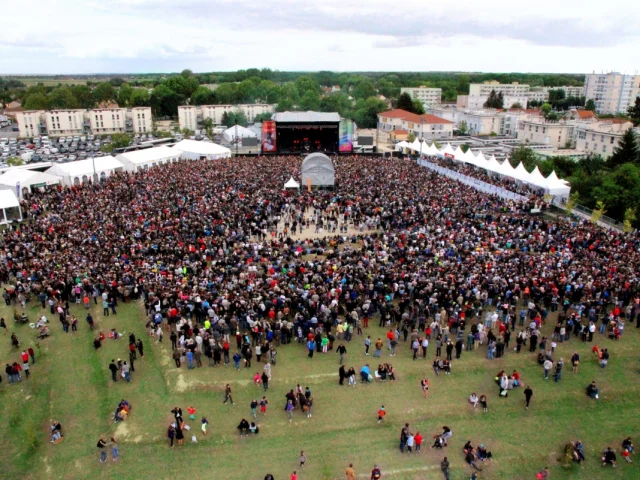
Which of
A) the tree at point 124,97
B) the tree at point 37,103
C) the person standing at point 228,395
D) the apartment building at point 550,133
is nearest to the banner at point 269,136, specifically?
the apartment building at point 550,133

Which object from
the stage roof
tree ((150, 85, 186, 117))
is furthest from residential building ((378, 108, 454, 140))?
tree ((150, 85, 186, 117))

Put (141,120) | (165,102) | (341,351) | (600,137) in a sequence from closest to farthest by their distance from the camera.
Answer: (341,351)
(600,137)
(141,120)
(165,102)

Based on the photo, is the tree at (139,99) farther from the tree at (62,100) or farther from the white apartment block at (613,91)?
the white apartment block at (613,91)

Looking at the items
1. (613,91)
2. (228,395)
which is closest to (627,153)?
(228,395)

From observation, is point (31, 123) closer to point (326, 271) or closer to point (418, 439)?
point (326, 271)

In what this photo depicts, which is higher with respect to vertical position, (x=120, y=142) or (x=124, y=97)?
(x=124, y=97)

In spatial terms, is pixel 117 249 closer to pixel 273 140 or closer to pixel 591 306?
pixel 591 306
